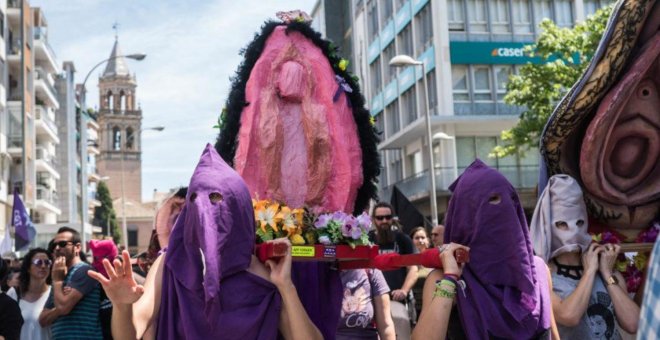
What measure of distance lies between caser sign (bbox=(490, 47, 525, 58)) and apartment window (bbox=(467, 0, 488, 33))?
1.03 m

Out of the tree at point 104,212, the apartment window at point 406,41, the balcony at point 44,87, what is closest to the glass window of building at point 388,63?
the apartment window at point 406,41

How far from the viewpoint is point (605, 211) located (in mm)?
4879

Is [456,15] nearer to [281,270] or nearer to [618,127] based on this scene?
[618,127]

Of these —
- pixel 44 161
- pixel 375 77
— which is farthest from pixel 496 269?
pixel 44 161

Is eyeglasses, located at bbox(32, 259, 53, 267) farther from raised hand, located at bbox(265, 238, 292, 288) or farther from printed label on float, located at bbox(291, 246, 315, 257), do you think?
raised hand, located at bbox(265, 238, 292, 288)

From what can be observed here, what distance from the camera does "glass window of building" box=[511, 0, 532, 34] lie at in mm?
37000

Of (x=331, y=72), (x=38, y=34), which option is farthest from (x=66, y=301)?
(x=38, y=34)

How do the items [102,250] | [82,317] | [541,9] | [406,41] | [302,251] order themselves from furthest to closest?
[406,41] → [541,9] → [102,250] → [82,317] → [302,251]

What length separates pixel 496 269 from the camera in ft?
12.2

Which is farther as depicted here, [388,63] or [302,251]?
[388,63]

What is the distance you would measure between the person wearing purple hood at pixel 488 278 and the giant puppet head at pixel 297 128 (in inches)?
48.2

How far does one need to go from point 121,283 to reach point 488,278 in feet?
4.76

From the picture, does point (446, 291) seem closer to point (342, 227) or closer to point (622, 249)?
point (342, 227)

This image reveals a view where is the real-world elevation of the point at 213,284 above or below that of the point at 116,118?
below
